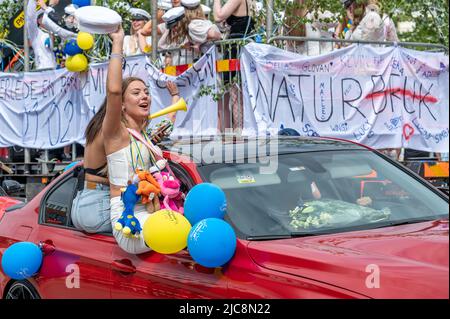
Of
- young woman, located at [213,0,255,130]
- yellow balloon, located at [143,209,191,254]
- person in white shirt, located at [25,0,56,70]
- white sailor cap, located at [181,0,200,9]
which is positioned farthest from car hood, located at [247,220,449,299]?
person in white shirt, located at [25,0,56,70]

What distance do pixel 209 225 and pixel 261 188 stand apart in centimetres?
58

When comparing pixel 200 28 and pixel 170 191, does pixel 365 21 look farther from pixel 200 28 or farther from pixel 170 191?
pixel 170 191

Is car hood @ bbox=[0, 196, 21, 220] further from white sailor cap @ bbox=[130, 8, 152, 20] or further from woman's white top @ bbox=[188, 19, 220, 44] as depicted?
white sailor cap @ bbox=[130, 8, 152, 20]

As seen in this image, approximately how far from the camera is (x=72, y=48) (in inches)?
464

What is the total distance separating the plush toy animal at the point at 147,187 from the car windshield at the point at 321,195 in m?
0.29

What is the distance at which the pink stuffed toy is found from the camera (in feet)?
15.2

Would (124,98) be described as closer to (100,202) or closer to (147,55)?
(100,202)

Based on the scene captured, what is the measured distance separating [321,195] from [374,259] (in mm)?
1068

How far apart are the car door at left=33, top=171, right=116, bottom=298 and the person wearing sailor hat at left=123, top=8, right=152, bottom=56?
7.62 metres

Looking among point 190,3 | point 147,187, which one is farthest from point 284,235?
point 190,3

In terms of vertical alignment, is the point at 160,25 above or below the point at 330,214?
above

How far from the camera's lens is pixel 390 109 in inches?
405

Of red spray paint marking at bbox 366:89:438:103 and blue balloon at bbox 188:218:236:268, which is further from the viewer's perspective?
red spray paint marking at bbox 366:89:438:103
